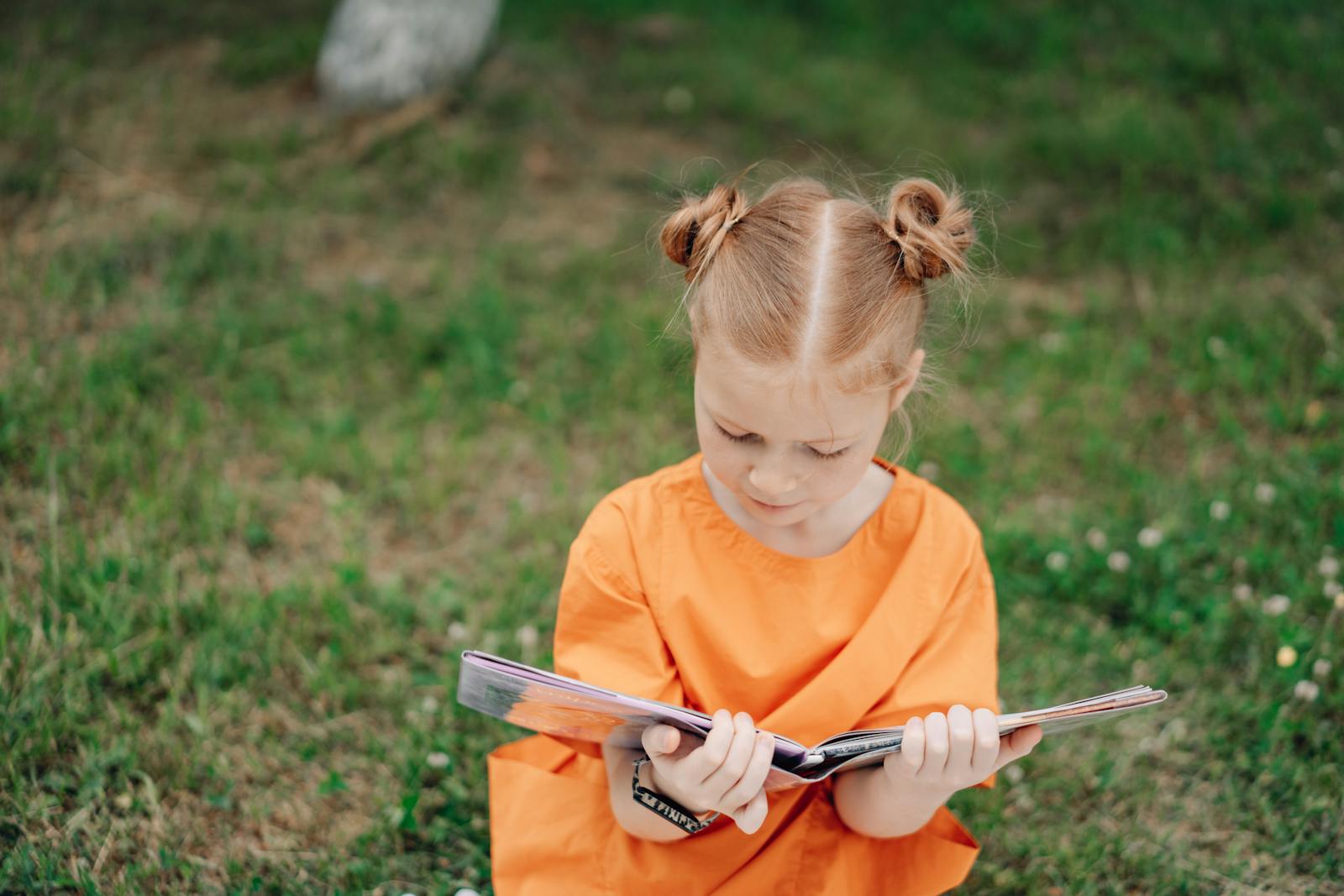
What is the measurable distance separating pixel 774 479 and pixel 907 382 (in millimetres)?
307

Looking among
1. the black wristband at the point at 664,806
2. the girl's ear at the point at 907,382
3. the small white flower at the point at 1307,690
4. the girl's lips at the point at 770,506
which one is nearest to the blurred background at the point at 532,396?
the small white flower at the point at 1307,690

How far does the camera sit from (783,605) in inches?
75.2

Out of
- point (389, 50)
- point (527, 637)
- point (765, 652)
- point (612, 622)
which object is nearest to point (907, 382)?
point (765, 652)

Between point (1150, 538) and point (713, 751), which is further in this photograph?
point (1150, 538)

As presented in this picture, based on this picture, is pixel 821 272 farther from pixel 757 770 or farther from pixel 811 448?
pixel 757 770

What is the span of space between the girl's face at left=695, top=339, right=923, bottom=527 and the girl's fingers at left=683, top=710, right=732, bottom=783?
35cm

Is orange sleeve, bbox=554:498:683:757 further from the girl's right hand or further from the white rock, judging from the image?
the white rock

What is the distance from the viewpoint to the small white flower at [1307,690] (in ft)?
8.32

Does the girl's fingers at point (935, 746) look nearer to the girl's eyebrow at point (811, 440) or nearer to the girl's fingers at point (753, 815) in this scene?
the girl's fingers at point (753, 815)

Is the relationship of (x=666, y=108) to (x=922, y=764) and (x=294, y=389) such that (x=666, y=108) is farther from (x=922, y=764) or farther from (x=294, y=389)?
(x=922, y=764)

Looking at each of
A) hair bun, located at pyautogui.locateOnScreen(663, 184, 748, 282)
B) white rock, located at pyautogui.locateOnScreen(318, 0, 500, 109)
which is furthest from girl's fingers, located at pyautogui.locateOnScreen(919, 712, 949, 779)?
white rock, located at pyautogui.locateOnScreen(318, 0, 500, 109)

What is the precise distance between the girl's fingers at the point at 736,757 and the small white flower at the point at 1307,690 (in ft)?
5.41

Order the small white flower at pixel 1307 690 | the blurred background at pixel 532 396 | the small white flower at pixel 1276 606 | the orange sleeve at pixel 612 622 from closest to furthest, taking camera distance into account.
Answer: the orange sleeve at pixel 612 622 → the blurred background at pixel 532 396 → the small white flower at pixel 1307 690 → the small white flower at pixel 1276 606

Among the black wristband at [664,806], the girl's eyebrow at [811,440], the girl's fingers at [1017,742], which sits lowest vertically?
the black wristband at [664,806]
